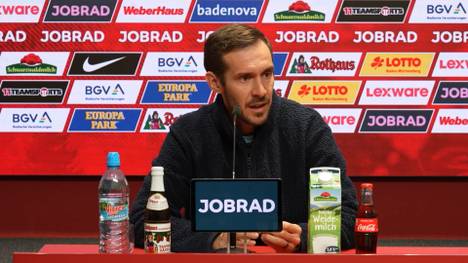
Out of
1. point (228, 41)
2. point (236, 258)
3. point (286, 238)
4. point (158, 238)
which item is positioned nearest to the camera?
point (236, 258)

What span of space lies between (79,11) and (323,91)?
1439 millimetres

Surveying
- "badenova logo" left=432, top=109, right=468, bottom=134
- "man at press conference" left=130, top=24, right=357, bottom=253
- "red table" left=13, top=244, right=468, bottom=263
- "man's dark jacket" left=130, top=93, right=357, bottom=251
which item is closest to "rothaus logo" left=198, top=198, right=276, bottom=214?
"red table" left=13, top=244, right=468, bottom=263

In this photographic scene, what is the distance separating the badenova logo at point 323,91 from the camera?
4336 millimetres

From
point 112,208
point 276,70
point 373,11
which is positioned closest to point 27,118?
point 276,70

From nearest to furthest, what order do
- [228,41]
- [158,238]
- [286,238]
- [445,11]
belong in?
[158,238]
[286,238]
[228,41]
[445,11]

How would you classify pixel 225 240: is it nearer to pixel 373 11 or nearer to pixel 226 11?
pixel 226 11

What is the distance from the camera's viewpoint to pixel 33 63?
14.3ft

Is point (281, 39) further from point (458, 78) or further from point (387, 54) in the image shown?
point (458, 78)

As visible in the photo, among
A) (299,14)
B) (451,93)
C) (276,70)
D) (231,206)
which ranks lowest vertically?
(231,206)

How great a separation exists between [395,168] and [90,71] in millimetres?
1811

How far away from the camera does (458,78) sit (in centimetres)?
434

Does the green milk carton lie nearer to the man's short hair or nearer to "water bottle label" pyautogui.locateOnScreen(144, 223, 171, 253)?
"water bottle label" pyautogui.locateOnScreen(144, 223, 171, 253)

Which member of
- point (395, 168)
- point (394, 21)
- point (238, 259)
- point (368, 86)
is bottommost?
point (238, 259)

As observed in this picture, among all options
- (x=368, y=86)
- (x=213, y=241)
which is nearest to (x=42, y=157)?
(x=368, y=86)
